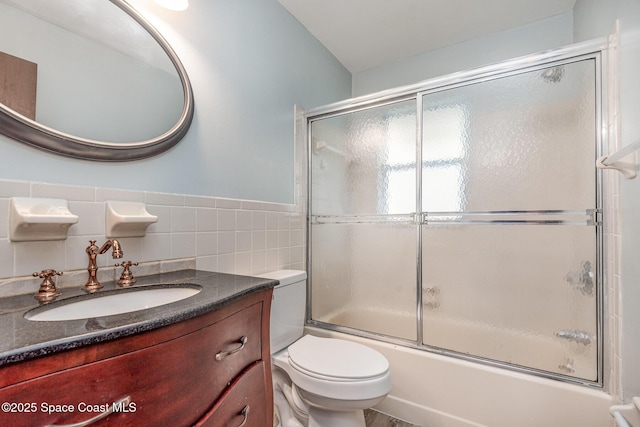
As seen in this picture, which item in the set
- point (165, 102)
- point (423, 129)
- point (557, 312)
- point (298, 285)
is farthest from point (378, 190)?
point (165, 102)

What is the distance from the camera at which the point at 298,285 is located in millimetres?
1598

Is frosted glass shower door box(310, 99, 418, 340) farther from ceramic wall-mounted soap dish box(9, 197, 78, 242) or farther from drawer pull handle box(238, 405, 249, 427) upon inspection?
ceramic wall-mounted soap dish box(9, 197, 78, 242)

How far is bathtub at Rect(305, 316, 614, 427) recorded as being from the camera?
4.12 feet

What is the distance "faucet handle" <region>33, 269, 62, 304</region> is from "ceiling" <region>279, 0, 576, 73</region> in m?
1.90

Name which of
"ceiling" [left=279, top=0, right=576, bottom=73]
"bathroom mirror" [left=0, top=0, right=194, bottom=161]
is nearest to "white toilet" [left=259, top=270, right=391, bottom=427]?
"bathroom mirror" [left=0, top=0, right=194, bottom=161]

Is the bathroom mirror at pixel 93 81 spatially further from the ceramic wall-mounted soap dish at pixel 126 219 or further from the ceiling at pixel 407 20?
the ceiling at pixel 407 20

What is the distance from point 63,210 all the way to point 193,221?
1.49 feet

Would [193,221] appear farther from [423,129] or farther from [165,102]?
[423,129]

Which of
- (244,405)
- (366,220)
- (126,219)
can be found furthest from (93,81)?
(366,220)

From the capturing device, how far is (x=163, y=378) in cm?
61

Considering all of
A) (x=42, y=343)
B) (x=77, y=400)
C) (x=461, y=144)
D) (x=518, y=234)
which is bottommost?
(x=77, y=400)

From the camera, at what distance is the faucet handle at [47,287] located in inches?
30.5

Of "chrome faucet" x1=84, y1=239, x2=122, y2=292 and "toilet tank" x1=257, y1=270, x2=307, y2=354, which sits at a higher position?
"chrome faucet" x1=84, y1=239, x2=122, y2=292

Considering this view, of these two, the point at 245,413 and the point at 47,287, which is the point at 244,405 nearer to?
the point at 245,413
